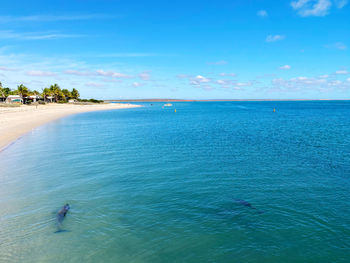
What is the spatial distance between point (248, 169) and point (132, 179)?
10.7 m

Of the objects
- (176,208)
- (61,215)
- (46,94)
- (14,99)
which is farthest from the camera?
(46,94)

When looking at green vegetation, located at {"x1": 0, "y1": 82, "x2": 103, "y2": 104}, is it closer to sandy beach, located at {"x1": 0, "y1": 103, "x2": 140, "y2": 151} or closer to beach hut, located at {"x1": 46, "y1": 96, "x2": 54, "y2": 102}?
beach hut, located at {"x1": 46, "y1": 96, "x2": 54, "y2": 102}

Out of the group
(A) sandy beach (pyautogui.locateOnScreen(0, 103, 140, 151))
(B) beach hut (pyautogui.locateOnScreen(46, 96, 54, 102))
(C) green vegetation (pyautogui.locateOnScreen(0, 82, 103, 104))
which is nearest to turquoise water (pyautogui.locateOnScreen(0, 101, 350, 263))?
(A) sandy beach (pyautogui.locateOnScreen(0, 103, 140, 151))

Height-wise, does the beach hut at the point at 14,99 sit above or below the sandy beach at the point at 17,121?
above

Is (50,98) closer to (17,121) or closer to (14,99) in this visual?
(14,99)

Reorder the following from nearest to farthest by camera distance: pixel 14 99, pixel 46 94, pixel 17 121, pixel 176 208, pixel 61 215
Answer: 1. pixel 61 215
2. pixel 176 208
3. pixel 17 121
4. pixel 14 99
5. pixel 46 94

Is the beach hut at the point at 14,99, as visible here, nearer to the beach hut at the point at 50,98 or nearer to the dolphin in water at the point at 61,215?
the beach hut at the point at 50,98

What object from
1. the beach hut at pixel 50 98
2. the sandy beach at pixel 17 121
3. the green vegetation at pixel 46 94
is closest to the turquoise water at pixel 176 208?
the sandy beach at pixel 17 121

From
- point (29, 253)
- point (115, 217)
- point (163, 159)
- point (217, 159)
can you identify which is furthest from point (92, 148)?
point (29, 253)

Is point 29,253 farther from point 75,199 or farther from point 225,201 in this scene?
point 225,201

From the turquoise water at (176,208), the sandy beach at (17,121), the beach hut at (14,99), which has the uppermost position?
the beach hut at (14,99)

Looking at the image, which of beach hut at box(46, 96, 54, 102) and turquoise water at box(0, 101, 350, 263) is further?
beach hut at box(46, 96, 54, 102)

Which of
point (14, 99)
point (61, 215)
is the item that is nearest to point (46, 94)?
point (14, 99)

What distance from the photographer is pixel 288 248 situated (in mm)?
10734
